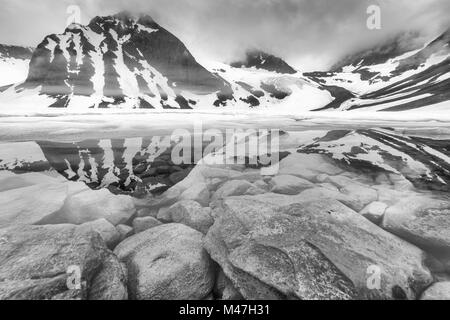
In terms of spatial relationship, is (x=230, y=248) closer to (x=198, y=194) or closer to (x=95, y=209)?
(x=198, y=194)

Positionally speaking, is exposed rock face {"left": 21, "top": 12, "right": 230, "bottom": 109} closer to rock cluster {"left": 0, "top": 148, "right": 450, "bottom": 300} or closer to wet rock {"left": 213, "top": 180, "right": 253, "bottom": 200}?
wet rock {"left": 213, "top": 180, "right": 253, "bottom": 200}

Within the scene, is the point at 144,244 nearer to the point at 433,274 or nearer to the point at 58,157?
the point at 433,274

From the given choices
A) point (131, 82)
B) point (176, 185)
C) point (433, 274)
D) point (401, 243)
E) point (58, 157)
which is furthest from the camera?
point (131, 82)

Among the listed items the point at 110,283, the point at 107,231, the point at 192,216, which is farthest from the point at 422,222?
the point at 107,231

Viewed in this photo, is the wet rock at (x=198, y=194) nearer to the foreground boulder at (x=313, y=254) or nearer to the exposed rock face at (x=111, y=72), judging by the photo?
the foreground boulder at (x=313, y=254)

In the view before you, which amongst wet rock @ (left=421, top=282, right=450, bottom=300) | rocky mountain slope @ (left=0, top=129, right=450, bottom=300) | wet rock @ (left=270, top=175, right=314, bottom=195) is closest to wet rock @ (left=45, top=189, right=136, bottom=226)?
rocky mountain slope @ (left=0, top=129, right=450, bottom=300)
